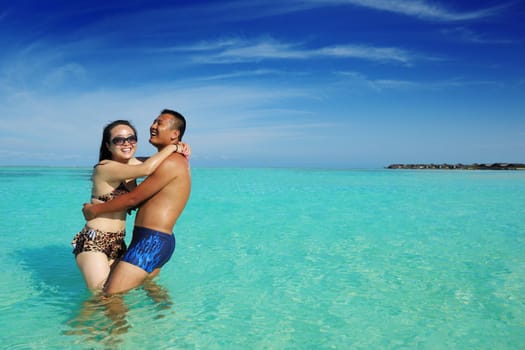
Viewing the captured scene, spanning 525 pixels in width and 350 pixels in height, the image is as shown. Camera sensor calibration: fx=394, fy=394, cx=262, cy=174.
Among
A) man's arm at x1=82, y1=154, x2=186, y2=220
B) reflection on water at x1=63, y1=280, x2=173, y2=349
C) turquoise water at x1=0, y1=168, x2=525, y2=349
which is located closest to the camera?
reflection on water at x1=63, y1=280, x2=173, y2=349

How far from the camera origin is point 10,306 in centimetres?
Result: 437

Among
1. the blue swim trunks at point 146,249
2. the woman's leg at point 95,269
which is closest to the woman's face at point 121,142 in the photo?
the blue swim trunks at point 146,249

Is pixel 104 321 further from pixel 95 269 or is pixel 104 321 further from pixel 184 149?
pixel 184 149

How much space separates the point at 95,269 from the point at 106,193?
716 mm

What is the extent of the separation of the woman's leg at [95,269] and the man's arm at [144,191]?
0.42 meters

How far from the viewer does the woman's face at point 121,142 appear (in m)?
3.65

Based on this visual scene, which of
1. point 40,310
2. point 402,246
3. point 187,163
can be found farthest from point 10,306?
point 402,246

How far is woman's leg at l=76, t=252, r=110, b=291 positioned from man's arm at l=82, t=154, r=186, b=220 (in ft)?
1.37

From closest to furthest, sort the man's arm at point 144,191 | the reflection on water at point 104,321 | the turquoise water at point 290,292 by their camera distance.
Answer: the reflection on water at point 104,321 → the man's arm at point 144,191 → the turquoise water at point 290,292

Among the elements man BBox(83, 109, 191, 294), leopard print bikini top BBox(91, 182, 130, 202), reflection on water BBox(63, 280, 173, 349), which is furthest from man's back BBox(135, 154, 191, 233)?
reflection on water BBox(63, 280, 173, 349)

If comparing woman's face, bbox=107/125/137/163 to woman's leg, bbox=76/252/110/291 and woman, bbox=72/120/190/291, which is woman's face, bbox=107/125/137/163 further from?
woman's leg, bbox=76/252/110/291

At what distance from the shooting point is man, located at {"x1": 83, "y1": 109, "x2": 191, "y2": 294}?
352cm

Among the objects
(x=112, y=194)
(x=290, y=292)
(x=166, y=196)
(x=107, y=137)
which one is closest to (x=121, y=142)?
(x=107, y=137)

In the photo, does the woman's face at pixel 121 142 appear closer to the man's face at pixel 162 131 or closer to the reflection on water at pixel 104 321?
the man's face at pixel 162 131
